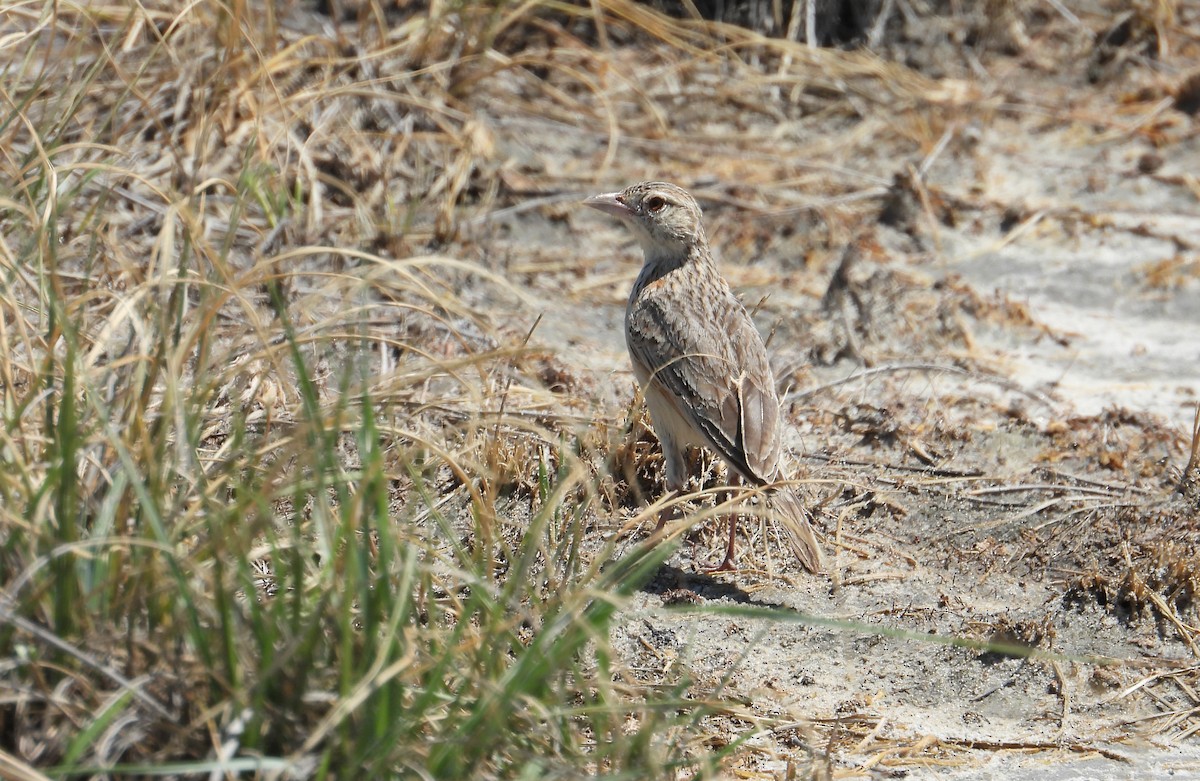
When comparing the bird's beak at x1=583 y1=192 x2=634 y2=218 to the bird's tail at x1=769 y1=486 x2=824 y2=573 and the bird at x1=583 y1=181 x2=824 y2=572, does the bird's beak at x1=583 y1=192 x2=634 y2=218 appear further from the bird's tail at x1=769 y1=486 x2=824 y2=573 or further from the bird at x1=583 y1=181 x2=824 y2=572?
the bird's tail at x1=769 y1=486 x2=824 y2=573

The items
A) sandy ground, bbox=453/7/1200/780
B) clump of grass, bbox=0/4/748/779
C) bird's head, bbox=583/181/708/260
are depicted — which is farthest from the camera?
bird's head, bbox=583/181/708/260

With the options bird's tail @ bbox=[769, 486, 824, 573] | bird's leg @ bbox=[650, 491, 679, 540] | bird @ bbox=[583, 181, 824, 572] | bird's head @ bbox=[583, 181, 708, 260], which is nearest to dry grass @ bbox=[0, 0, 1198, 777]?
bird's leg @ bbox=[650, 491, 679, 540]

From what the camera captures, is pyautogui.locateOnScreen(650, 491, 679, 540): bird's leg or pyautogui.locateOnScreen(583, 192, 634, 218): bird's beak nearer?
pyautogui.locateOnScreen(650, 491, 679, 540): bird's leg

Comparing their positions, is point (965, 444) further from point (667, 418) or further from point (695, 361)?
point (667, 418)

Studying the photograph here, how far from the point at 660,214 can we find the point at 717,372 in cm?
110

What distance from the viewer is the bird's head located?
19.5 feet

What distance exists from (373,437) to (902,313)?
166 inches

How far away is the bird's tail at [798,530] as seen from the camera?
4.62m

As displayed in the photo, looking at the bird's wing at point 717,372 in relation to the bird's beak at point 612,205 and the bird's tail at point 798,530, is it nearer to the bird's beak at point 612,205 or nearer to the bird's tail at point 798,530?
the bird's tail at point 798,530

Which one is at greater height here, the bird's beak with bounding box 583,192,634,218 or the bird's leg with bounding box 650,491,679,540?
the bird's beak with bounding box 583,192,634,218

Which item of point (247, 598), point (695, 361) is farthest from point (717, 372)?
point (247, 598)

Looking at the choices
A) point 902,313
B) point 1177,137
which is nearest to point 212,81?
point 902,313

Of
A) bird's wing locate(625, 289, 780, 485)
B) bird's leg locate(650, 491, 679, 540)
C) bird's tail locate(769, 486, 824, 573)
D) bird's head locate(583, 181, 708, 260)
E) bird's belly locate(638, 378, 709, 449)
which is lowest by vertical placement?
bird's leg locate(650, 491, 679, 540)

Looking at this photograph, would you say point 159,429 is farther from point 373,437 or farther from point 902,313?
point 902,313
